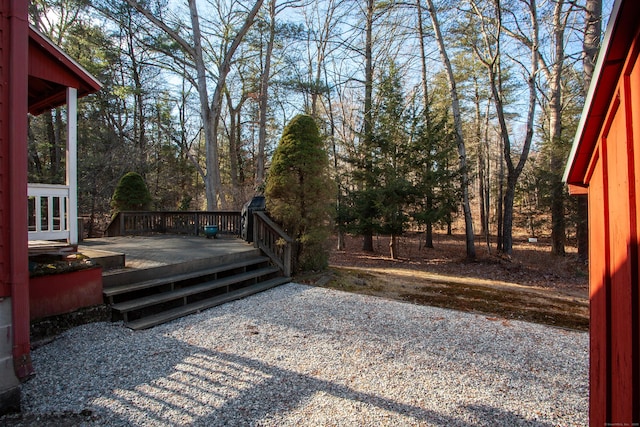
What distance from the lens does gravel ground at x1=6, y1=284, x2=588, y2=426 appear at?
2312 millimetres

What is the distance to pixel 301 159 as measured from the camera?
6.73m

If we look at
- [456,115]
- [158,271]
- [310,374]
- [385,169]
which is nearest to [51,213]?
[158,271]

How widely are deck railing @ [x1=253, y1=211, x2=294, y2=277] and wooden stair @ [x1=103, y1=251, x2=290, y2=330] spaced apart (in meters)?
0.35

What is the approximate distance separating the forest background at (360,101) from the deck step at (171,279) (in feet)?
17.6

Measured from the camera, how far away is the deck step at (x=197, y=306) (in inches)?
154

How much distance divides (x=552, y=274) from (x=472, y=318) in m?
6.44

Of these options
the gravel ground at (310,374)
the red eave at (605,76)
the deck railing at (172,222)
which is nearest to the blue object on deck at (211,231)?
the deck railing at (172,222)

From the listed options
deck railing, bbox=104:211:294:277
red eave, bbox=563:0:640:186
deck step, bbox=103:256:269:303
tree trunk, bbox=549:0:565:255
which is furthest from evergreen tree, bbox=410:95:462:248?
red eave, bbox=563:0:640:186

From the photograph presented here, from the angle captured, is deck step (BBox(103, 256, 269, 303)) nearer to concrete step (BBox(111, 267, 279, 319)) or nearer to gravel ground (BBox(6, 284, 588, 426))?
concrete step (BBox(111, 267, 279, 319))

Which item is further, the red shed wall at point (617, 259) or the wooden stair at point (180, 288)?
the wooden stair at point (180, 288)

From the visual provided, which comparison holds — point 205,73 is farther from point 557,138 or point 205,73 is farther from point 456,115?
point 557,138

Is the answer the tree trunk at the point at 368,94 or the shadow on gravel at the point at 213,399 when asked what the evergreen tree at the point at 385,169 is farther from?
the shadow on gravel at the point at 213,399

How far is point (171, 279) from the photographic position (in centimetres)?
469

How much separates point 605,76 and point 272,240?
5.97 meters
